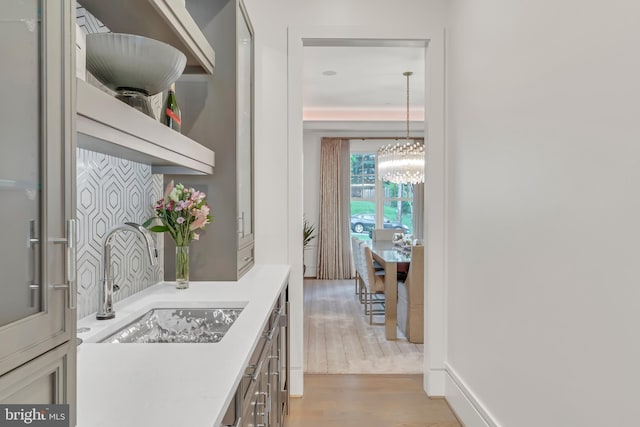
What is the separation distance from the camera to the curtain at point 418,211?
27.1ft

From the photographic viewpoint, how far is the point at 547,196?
5.53 feet

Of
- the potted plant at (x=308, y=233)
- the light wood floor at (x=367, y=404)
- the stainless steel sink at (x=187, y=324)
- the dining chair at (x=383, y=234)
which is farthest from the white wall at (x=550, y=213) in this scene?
the potted plant at (x=308, y=233)

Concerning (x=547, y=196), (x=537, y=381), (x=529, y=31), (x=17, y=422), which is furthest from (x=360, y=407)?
(x=17, y=422)

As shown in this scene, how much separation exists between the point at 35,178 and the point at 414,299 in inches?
151

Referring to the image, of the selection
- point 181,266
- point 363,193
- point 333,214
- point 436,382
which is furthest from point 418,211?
point 181,266

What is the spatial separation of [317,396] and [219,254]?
132 cm

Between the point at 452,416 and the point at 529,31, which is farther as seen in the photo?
the point at 452,416

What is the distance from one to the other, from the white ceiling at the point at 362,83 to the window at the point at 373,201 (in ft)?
3.49

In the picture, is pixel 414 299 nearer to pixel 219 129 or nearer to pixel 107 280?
pixel 219 129

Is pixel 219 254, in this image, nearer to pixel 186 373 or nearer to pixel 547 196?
pixel 186 373

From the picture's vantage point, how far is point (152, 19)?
155 centimetres

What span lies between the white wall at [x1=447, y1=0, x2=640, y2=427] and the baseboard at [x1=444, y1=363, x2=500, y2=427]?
0.6 inches

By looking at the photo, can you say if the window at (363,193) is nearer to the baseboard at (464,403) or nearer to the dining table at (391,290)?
the dining table at (391,290)

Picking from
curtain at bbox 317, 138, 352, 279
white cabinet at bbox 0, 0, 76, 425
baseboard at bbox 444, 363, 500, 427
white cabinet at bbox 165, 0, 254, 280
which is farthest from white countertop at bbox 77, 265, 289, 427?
curtain at bbox 317, 138, 352, 279
